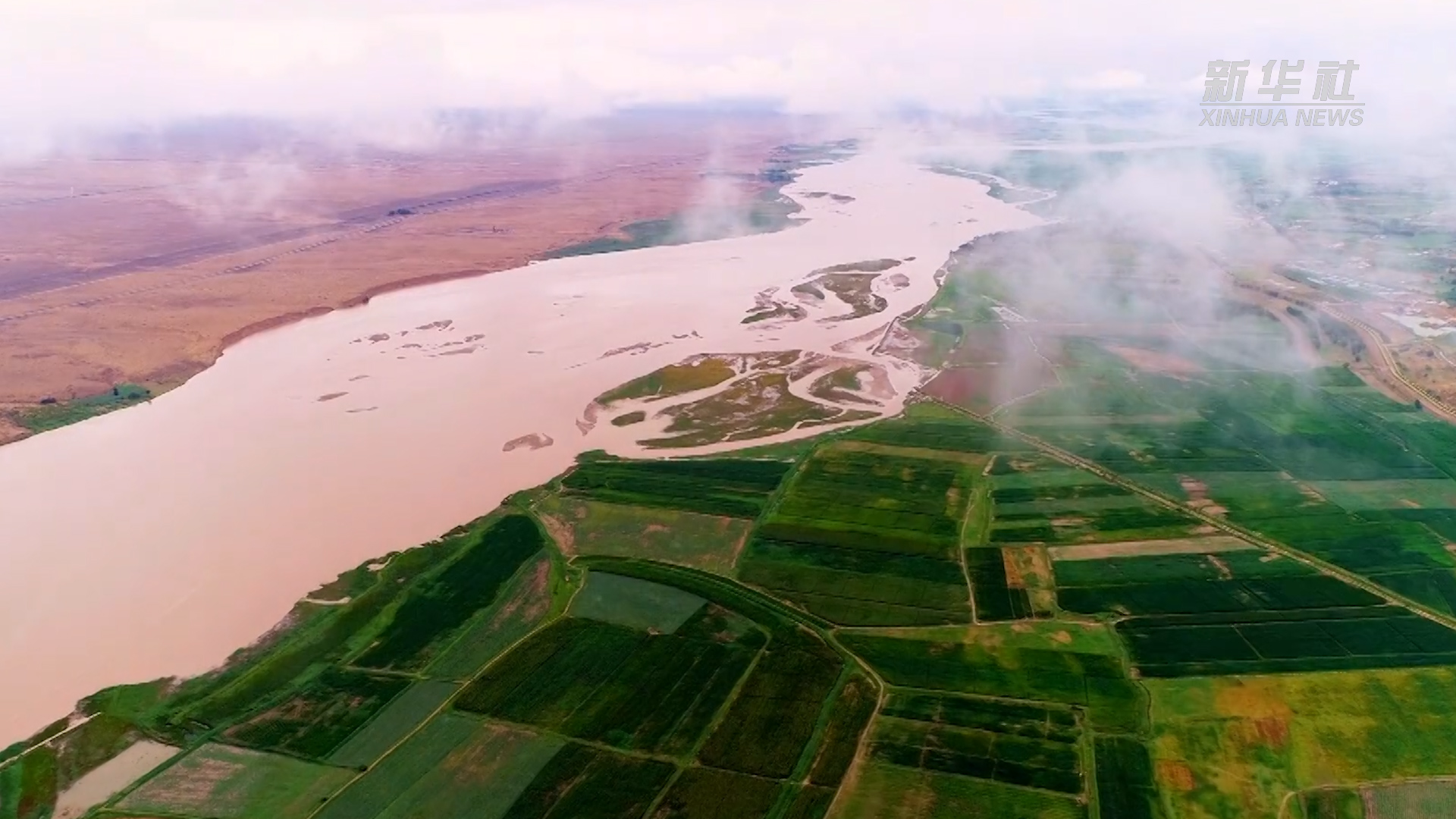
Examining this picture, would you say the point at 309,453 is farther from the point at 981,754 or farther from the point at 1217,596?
the point at 1217,596

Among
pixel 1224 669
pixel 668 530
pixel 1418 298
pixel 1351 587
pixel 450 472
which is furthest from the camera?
pixel 1418 298

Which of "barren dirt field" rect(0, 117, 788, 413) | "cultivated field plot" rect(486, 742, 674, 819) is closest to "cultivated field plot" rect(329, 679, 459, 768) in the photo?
"cultivated field plot" rect(486, 742, 674, 819)

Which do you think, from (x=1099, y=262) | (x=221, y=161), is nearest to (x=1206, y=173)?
(x=1099, y=262)

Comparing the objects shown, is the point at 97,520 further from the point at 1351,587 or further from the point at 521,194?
the point at 521,194

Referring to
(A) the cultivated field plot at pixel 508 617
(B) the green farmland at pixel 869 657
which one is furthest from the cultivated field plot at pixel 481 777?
(A) the cultivated field plot at pixel 508 617

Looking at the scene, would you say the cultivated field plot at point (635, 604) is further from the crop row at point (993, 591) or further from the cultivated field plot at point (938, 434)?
the cultivated field plot at point (938, 434)
